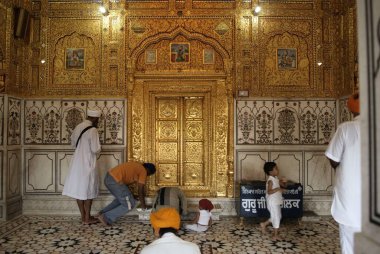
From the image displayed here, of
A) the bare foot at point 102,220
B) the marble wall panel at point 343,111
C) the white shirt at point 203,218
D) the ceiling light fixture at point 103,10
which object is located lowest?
the bare foot at point 102,220

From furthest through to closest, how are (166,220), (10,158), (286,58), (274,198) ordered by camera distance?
1. (286,58)
2. (10,158)
3. (274,198)
4. (166,220)

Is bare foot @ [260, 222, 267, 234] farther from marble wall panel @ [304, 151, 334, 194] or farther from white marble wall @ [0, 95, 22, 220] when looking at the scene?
white marble wall @ [0, 95, 22, 220]

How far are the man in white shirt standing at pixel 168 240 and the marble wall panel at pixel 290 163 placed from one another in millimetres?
4053

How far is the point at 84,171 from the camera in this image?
4.91m

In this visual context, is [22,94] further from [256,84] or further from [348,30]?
[348,30]

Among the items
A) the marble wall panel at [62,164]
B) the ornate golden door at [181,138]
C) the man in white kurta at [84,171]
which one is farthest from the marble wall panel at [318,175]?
the marble wall panel at [62,164]

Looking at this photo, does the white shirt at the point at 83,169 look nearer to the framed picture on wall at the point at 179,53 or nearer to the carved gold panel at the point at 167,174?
the carved gold panel at the point at 167,174

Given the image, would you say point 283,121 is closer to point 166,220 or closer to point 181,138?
point 181,138

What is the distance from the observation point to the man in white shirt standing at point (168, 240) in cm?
181

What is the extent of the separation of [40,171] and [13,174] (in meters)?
0.45

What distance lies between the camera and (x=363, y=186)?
1.38 m

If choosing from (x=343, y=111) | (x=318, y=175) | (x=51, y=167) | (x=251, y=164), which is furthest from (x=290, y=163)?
(x=51, y=167)

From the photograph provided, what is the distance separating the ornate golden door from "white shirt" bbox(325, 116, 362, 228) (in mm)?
3453

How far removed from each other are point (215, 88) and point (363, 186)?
462cm
